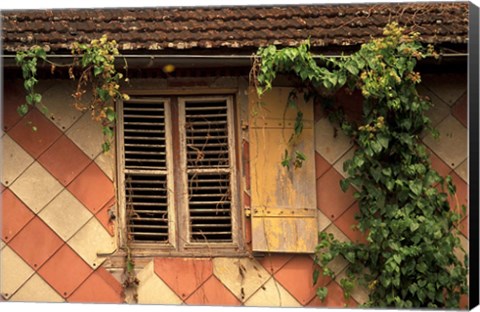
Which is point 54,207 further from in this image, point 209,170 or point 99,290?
point 209,170

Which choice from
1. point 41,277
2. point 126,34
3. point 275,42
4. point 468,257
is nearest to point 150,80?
point 126,34

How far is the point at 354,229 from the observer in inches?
424

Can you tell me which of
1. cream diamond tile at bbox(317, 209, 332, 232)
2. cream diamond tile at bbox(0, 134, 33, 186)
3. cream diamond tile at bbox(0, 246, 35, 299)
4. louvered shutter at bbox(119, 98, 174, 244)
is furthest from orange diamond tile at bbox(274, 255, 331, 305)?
cream diamond tile at bbox(0, 134, 33, 186)

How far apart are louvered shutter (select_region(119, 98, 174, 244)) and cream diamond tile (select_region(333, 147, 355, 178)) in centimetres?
134


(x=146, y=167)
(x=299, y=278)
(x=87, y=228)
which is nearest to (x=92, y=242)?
(x=87, y=228)

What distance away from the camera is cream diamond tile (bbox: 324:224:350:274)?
10.8m

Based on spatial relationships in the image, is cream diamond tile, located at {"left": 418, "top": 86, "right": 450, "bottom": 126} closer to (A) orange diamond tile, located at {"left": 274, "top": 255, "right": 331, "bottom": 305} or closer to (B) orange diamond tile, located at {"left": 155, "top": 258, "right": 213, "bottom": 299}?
(A) orange diamond tile, located at {"left": 274, "top": 255, "right": 331, "bottom": 305}

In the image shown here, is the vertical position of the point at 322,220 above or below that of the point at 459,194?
below

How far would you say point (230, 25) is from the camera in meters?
10.6

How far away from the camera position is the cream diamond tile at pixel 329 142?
35.4ft

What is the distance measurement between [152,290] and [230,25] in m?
2.22

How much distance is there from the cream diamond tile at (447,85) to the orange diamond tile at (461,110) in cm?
3

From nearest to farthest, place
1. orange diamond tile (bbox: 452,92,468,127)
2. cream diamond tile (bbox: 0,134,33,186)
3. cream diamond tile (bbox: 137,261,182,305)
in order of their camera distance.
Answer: orange diamond tile (bbox: 452,92,468,127), cream diamond tile (bbox: 137,261,182,305), cream diamond tile (bbox: 0,134,33,186)

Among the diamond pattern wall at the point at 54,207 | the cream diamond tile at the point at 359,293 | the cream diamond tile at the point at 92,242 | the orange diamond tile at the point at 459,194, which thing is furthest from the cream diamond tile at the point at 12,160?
the orange diamond tile at the point at 459,194
